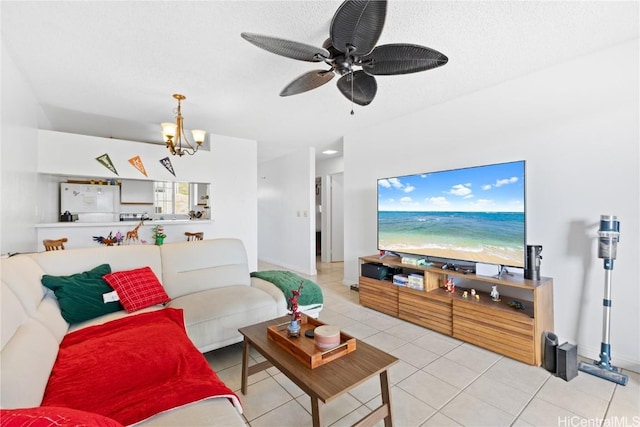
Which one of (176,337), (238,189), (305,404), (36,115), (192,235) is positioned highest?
(36,115)

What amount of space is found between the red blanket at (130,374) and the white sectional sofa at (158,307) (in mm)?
49

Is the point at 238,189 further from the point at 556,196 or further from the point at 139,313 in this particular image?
the point at 556,196

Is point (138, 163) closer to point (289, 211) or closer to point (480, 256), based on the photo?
point (289, 211)

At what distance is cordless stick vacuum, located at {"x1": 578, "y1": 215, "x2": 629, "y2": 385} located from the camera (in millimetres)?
2004

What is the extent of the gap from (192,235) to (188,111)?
1746 millimetres

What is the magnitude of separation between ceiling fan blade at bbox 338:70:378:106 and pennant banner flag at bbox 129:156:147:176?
323cm

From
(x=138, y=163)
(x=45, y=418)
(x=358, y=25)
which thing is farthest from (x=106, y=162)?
(x=45, y=418)

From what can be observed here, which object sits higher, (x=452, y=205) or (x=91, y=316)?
(x=452, y=205)

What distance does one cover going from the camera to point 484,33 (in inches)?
77.9

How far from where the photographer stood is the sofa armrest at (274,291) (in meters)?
2.54

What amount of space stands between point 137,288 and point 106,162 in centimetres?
242

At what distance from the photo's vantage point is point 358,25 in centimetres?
140

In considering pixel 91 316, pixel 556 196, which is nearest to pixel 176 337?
pixel 91 316

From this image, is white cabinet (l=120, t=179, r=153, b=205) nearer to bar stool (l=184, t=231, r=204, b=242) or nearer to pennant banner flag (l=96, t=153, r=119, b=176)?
pennant banner flag (l=96, t=153, r=119, b=176)
